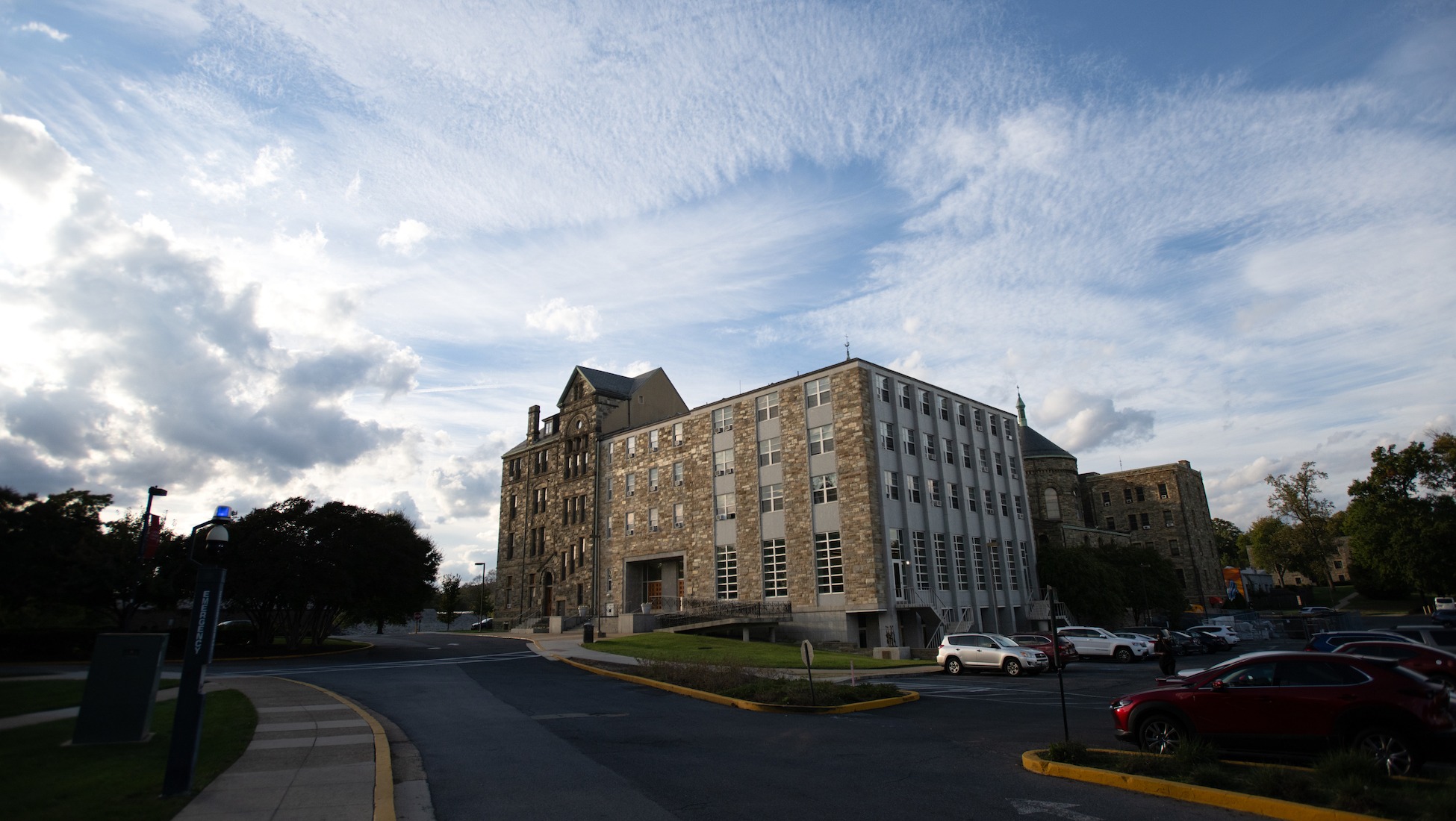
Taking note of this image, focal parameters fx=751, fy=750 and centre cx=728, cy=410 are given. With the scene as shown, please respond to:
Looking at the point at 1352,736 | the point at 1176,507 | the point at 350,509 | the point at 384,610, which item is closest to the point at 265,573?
the point at 350,509

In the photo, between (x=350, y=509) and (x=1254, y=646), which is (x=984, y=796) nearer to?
(x=350, y=509)

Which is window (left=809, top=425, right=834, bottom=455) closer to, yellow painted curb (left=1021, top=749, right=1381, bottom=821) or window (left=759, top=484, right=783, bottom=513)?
window (left=759, top=484, right=783, bottom=513)

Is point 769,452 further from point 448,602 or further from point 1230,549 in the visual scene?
point 1230,549

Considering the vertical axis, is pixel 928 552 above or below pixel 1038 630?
above

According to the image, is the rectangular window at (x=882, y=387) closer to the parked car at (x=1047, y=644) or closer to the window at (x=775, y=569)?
the window at (x=775, y=569)

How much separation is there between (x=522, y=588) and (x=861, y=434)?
112ft

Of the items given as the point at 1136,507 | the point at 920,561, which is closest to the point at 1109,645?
the point at 920,561

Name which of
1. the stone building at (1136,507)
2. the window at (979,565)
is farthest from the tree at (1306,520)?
the window at (979,565)

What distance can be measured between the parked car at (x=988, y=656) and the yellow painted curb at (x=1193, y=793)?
16678 millimetres

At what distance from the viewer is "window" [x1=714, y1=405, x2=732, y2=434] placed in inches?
1818

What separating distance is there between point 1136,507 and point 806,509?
5249cm

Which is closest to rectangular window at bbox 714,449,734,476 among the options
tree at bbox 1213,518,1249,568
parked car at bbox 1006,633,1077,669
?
parked car at bbox 1006,633,1077,669

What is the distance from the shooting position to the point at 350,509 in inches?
1555

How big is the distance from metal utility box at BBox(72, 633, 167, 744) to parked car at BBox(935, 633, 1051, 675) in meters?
23.3
